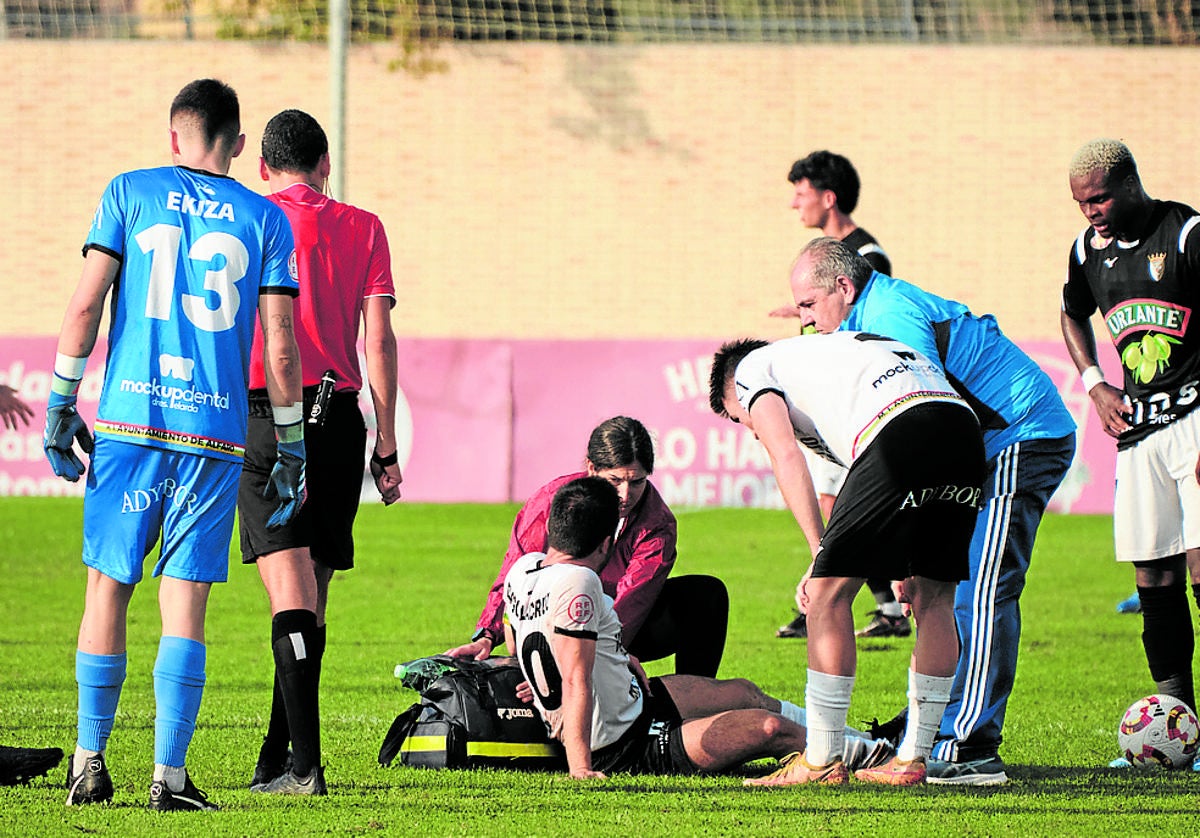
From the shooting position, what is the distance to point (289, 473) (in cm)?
525

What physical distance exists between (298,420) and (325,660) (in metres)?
3.92

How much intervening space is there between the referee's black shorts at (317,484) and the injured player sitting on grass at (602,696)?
2.28ft

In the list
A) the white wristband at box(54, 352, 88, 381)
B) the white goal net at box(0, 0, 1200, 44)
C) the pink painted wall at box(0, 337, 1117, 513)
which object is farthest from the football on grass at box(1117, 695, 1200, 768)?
the white goal net at box(0, 0, 1200, 44)

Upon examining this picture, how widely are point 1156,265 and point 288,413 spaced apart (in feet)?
12.0

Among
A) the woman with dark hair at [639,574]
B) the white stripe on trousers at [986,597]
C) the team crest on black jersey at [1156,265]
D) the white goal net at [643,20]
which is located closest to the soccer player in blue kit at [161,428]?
the woman with dark hair at [639,574]

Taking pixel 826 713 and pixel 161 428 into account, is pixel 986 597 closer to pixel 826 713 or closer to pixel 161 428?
pixel 826 713

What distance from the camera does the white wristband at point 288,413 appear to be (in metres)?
5.24

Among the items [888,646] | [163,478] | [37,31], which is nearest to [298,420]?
[163,478]

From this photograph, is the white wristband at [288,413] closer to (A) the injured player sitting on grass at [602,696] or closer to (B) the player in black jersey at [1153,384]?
(A) the injured player sitting on grass at [602,696]

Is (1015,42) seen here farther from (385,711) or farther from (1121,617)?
(385,711)

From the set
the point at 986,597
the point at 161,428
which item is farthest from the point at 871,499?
the point at 161,428

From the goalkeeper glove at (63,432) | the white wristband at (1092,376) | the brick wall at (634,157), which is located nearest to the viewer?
the goalkeeper glove at (63,432)

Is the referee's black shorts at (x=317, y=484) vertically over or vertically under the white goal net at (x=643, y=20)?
under

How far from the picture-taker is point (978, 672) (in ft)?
20.0
